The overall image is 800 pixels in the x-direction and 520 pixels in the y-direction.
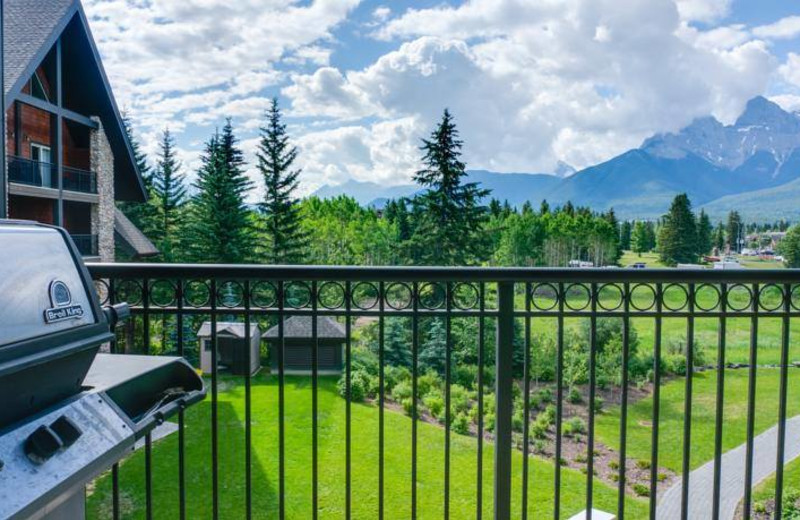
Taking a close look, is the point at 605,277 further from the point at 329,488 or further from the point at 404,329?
the point at 404,329

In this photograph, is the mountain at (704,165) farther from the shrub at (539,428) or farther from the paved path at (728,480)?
the paved path at (728,480)

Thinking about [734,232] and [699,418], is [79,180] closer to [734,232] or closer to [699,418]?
[699,418]

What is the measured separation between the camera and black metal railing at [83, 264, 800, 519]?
1573mm

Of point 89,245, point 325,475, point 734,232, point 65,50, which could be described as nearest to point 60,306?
point 325,475

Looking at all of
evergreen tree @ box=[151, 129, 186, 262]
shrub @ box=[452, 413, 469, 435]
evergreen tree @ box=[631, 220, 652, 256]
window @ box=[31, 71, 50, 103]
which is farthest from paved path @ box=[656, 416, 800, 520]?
evergreen tree @ box=[151, 129, 186, 262]

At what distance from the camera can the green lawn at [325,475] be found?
24.5 ft

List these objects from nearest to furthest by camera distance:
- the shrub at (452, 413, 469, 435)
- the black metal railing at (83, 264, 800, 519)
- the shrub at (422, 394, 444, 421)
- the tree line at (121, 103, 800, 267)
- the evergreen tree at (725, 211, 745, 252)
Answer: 1. the black metal railing at (83, 264, 800, 519)
2. the shrub at (452, 413, 469, 435)
3. the shrub at (422, 394, 444, 421)
4. the tree line at (121, 103, 800, 267)
5. the evergreen tree at (725, 211, 745, 252)

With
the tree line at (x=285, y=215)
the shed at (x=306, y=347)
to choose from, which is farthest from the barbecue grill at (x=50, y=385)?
the tree line at (x=285, y=215)

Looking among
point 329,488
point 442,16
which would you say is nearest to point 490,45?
point 442,16

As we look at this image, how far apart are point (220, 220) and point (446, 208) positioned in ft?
23.6

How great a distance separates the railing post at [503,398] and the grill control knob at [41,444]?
116cm

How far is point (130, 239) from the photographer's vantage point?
13.6 metres

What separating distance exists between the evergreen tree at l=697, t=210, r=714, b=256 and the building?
1994 centimetres

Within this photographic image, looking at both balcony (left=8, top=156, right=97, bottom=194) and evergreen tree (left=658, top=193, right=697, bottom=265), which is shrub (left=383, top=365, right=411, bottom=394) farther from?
evergreen tree (left=658, top=193, right=697, bottom=265)
